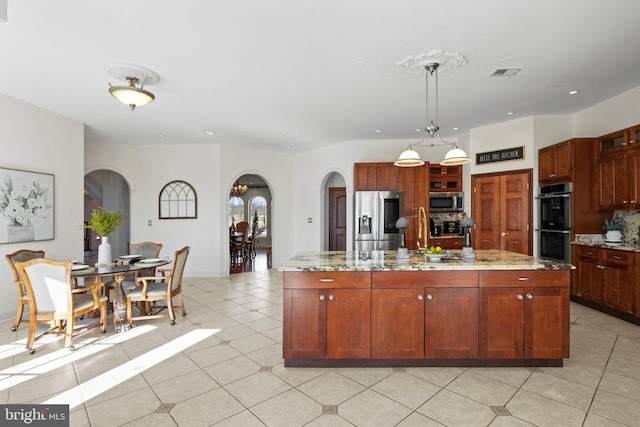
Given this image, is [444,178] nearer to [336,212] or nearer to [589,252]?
[589,252]

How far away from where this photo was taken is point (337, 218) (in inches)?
334

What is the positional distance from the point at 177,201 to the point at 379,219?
429 centimetres

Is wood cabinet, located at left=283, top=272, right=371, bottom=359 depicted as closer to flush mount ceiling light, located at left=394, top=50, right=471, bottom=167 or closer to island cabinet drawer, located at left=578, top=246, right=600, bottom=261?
flush mount ceiling light, located at left=394, top=50, right=471, bottom=167

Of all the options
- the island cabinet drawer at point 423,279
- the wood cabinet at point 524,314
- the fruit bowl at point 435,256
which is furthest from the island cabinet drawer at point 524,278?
the fruit bowl at point 435,256

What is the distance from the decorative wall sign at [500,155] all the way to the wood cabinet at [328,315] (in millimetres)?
4105

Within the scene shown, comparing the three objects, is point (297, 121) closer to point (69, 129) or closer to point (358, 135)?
point (358, 135)

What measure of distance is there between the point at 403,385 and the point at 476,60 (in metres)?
3.08

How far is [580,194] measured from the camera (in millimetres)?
4449

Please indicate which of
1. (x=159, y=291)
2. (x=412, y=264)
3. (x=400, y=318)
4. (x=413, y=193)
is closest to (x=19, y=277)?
(x=159, y=291)

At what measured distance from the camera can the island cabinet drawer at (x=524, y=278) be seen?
262 cm

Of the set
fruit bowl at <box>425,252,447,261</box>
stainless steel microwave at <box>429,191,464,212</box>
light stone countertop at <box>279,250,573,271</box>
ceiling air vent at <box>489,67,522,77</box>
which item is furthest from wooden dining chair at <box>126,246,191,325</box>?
stainless steel microwave at <box>429,191,464,212</box>

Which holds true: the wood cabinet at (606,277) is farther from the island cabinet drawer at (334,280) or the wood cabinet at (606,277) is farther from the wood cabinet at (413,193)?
the island cabinet drawer at (334,280)

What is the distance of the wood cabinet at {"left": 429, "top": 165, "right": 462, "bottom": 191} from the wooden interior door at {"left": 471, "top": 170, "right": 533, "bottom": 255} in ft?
1.10

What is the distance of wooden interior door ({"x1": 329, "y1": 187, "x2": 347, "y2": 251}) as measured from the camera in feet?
27.6
